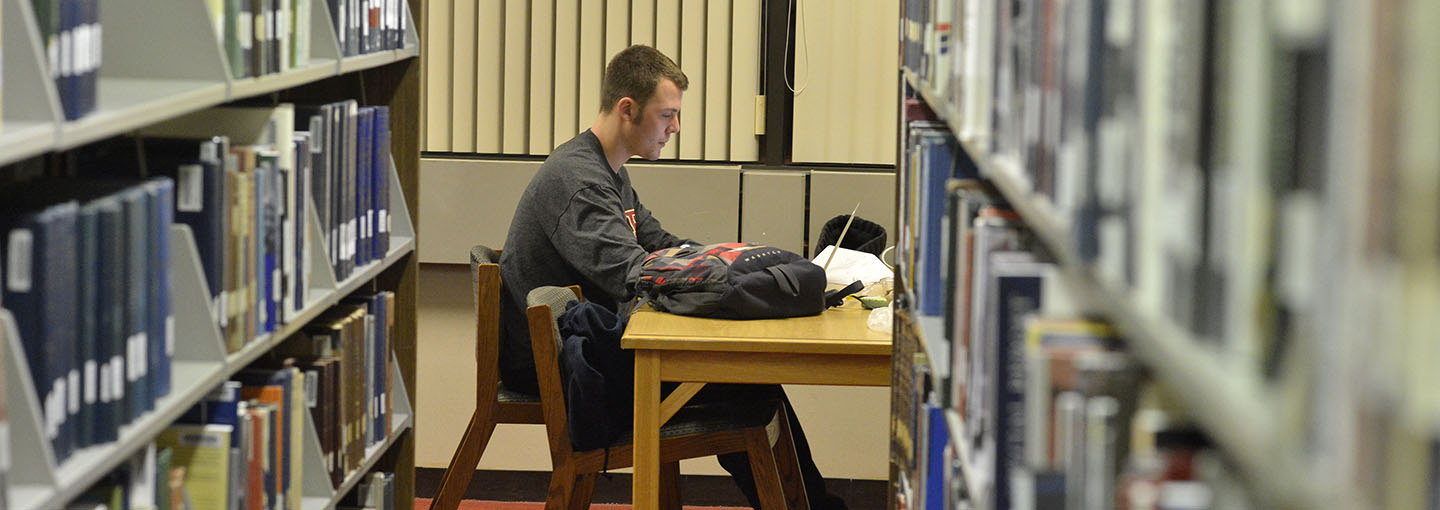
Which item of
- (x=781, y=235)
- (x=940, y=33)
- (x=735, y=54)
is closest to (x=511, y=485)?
(x=781, y=235)

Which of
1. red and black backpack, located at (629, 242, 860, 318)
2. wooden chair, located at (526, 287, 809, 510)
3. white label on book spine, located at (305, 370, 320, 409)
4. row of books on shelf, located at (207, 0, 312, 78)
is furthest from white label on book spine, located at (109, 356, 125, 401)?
red and black backpack, located at (629, 242, 860, 318)

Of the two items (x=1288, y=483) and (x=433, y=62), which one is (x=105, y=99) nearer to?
(x=1288, y=483)

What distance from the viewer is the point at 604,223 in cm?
339

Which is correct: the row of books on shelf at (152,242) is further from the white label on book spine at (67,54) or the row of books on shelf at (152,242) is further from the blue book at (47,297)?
the white label on book spine at (67,54)

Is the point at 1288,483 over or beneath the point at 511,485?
over

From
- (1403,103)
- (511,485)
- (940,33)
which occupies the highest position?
(940,33)

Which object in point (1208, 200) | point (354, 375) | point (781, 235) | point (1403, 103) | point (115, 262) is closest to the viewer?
point (1403, 103)

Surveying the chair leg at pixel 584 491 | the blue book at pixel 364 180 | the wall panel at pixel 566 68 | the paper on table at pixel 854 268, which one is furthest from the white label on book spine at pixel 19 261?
the wall panel at pixel 566 68

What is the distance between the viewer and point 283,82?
201cm

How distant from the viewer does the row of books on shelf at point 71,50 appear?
1358 millimetres

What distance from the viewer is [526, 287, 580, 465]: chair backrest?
118 inches

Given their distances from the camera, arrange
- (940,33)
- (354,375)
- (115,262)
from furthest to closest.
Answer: (354,375) → (940,33) → (115,262)

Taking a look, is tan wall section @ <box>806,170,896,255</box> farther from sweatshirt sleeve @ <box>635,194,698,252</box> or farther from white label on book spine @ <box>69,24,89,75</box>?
white label on book spine @ <box>69,24,89,75</box>

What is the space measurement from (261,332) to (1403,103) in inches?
70.4
